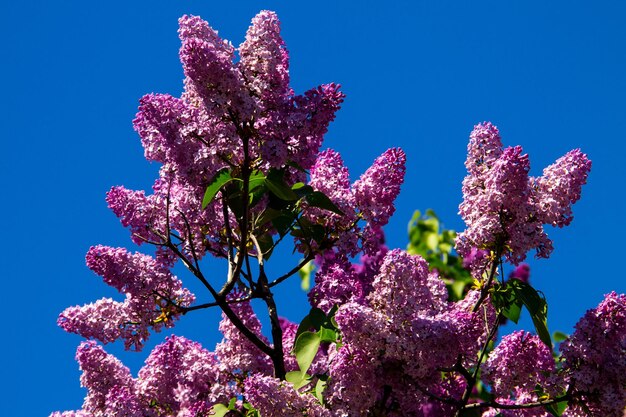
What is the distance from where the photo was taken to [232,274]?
4.13 m

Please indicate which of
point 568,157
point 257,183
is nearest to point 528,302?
point 568,157

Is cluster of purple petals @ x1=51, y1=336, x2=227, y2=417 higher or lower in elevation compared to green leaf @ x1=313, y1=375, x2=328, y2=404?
higher

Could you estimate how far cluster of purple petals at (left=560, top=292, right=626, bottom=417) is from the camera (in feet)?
12.5

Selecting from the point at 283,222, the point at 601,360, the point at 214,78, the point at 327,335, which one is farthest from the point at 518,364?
the point at 214,78

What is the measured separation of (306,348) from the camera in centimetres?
381

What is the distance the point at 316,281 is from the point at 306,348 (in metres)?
0.47

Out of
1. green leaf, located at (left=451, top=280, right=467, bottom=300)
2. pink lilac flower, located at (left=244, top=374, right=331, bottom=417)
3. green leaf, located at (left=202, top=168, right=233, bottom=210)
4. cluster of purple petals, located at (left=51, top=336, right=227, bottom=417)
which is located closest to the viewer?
pink lilac flower, located at (left=244, top=374, right=331, bottom=417)

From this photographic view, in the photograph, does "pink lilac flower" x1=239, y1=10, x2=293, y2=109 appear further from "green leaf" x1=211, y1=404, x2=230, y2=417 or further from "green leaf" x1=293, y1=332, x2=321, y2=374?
"green leaf" x1=211, y1=404, x2=230, y2=417

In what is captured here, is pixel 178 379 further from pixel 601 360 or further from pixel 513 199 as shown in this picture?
pixel 601 360

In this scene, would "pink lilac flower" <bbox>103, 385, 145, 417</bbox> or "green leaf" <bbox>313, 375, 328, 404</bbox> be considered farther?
"pink lilac flower" <bbox>103, 385, 145, 417</bbox>

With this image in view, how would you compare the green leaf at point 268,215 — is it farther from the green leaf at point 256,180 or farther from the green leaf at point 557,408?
the green leaf at point 557,408

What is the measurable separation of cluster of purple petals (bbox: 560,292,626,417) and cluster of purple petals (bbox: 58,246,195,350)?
4.98 feet

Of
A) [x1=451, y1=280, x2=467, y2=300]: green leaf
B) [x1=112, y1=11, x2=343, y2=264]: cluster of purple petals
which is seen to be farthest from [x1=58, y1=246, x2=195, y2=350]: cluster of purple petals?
[x1=451, y1=280, x2=467, y2=300]: green leaf

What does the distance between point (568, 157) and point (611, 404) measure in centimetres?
93
